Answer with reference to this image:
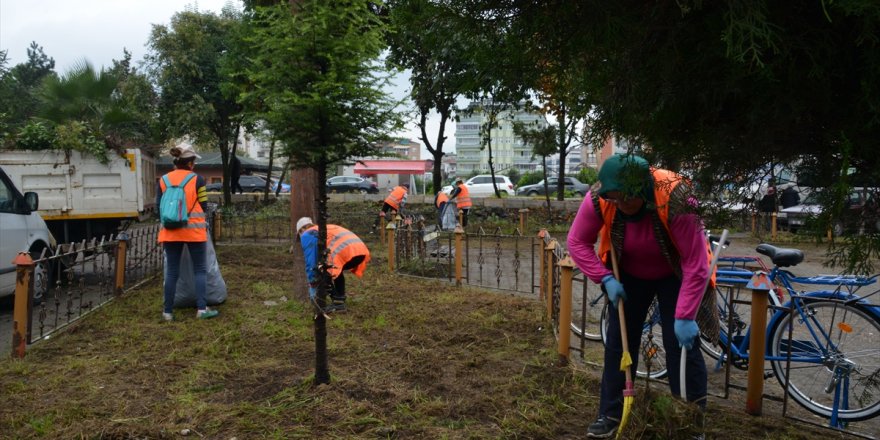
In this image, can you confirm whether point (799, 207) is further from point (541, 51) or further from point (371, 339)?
point (371, 339)

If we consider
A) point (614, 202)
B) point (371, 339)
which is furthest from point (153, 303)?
point (614, 202)

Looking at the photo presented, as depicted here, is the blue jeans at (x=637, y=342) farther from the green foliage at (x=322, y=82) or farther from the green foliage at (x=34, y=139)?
the green foliage at (x=34, y=139)

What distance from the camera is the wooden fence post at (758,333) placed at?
3.63 m

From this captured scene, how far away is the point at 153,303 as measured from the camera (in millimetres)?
6852

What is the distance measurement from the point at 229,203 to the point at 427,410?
17.2 metres

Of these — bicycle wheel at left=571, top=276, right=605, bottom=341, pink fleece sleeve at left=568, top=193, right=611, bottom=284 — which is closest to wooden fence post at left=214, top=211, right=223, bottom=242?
bicycle wheel at left=571, top=276, right=605, bottom=341

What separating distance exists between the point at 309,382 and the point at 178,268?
8.84ft

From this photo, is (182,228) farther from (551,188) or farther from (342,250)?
(551,188)

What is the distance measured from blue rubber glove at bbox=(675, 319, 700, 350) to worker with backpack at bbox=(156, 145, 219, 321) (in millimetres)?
4630

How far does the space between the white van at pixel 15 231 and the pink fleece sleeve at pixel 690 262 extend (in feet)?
20.2

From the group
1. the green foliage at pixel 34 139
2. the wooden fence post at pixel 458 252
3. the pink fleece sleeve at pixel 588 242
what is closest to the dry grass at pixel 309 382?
the pink fleece sleeve at pixel 588 242

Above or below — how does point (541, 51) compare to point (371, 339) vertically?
above

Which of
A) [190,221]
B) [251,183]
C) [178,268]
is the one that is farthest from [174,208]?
[251,183]

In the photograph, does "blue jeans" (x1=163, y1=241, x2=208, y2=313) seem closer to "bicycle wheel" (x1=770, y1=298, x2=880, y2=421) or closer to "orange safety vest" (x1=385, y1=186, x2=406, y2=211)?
"bicycle wheel" (x1=770, y1=298, x2=880, y2=421)
